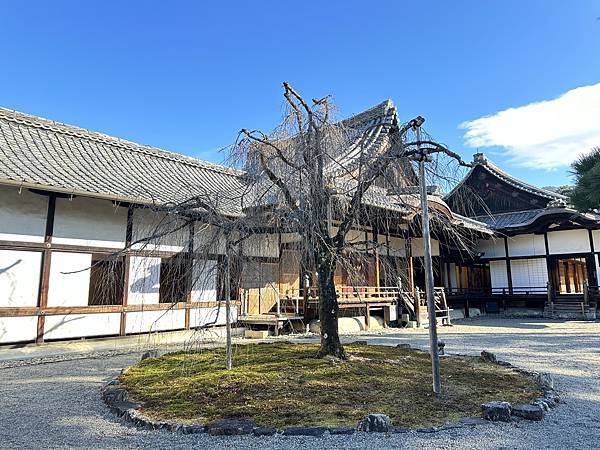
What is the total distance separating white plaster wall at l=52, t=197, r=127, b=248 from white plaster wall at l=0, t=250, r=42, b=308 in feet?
2.16

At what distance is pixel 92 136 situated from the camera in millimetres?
12586

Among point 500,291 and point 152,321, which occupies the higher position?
point 500,291

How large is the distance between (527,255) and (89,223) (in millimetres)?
19553

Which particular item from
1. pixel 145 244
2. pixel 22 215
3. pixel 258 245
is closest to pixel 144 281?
pixel 22 215

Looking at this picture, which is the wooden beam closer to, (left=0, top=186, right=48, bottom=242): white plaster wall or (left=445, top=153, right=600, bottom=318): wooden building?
(left=0, top=186, right=48, bottom=242): white plaster wall

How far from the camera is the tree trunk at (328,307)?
6797 millimetres

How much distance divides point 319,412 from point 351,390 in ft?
3.01

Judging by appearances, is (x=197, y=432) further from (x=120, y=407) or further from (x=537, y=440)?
(x=537, y=440)

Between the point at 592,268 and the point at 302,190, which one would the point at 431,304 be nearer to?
the point at 302,190

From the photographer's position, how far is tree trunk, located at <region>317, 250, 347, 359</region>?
680 centimetres

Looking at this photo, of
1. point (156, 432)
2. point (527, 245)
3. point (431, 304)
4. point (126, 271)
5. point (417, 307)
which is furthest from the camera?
point (527, 245)

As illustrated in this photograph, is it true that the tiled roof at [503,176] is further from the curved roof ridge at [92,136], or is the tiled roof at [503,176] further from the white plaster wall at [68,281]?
the white plaster wall at [68,281]

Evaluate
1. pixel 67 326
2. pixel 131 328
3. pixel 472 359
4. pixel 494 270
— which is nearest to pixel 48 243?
pixel 67 326

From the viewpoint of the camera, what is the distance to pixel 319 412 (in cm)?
463
